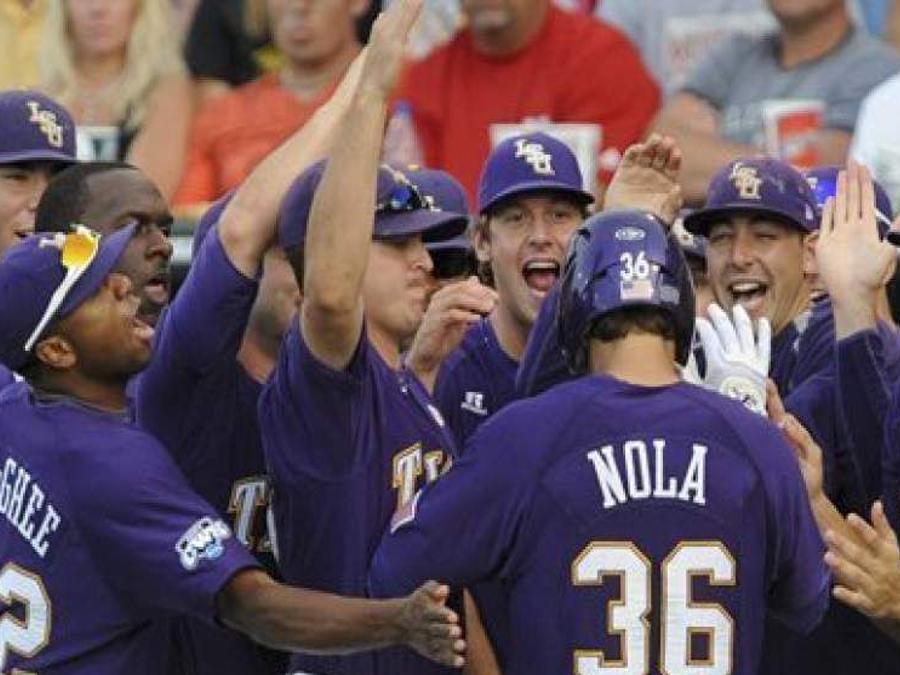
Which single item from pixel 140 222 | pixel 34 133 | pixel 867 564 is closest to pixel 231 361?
pixel 140 222

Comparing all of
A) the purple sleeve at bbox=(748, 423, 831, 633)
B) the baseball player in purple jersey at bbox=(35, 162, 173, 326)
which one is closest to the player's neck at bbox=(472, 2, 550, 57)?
the baseball player in purple jersey at bbox=(35, 162, 173, 326)

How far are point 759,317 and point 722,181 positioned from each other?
0.41 metres

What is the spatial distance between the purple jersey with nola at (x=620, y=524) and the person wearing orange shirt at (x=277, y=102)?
513cm

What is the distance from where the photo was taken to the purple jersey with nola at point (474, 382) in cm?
805

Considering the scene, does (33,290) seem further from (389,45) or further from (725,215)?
(725,215)

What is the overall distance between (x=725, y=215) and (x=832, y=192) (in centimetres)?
59

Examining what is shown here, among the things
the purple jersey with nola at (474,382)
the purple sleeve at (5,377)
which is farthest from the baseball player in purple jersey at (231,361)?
the purple jersey with nola at (474,382)

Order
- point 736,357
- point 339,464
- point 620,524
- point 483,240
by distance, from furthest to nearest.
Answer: point 483,240
point 736,357
point 339,464
point 620,524

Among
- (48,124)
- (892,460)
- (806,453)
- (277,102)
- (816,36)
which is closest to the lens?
(806,453)

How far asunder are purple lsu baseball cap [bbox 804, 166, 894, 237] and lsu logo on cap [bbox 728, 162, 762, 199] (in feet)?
0.64

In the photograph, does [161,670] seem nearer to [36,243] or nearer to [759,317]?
[36,243]

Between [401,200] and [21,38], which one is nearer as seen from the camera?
[401,200]

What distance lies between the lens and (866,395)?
730 cm

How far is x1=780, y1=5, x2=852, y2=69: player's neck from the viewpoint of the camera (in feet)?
35.7
